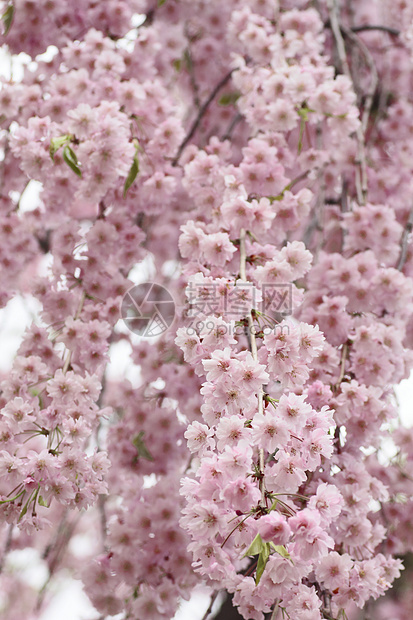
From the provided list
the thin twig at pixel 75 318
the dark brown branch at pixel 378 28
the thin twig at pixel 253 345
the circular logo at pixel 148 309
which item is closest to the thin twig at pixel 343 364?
the thin twig at pixel 253 345

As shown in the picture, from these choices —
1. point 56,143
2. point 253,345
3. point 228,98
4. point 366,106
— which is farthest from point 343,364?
point 228,98

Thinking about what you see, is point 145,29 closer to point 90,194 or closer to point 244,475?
point 90,194

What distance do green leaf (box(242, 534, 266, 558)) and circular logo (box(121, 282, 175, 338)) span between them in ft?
2.89

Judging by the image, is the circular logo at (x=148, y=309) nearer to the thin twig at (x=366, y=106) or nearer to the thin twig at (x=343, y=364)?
the thin twig at (x=343, y=364)

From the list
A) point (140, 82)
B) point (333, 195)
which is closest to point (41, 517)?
point (140, 82)

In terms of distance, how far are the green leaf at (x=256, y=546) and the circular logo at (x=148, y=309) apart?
2.89 ft

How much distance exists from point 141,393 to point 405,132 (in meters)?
1.50

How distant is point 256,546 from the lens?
89 centimetres

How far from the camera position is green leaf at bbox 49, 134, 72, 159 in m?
1.48

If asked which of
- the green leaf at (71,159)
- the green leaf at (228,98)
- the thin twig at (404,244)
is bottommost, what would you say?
the thin twig at (404,244)

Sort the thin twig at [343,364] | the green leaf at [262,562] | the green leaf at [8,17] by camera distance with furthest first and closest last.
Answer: the green leaf at [8,17]
the thin twig at [343,364]
the green leaf at [262,562]

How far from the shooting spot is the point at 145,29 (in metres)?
2.11

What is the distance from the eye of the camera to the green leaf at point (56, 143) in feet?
4.84

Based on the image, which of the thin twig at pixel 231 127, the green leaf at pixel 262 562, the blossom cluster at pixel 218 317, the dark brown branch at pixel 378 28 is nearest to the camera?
the green leaf at pixel 262 562
